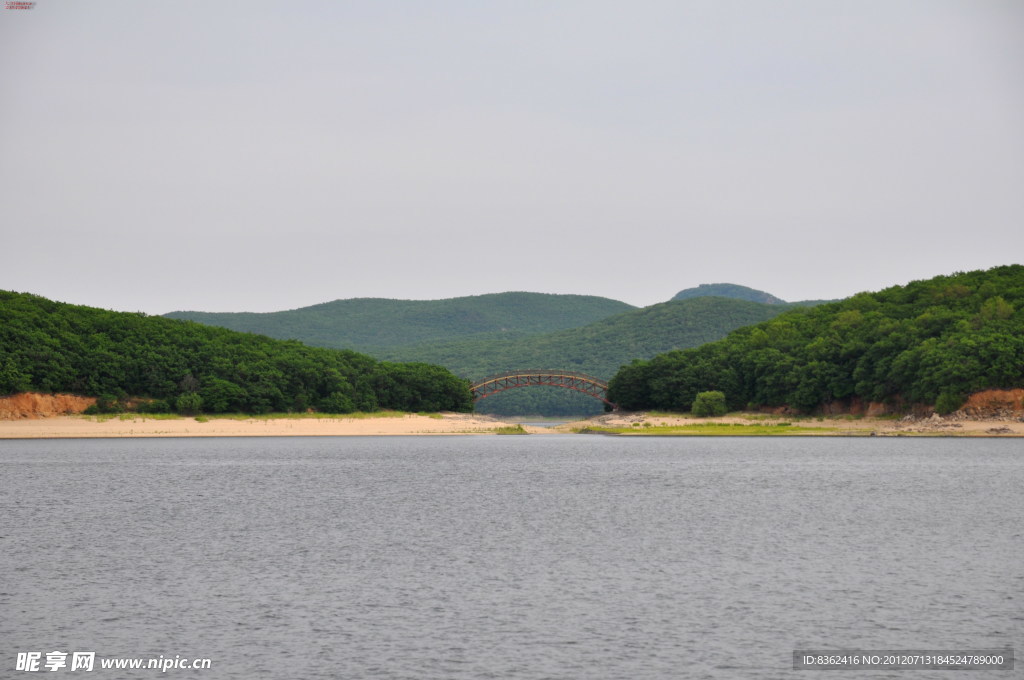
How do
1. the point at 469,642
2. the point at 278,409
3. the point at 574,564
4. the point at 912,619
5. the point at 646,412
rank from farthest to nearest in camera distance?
1. the point at 646,412
2. the point at 278,409
3. the point at 574,564
4. the point at 912,619
5. the point at 469,642

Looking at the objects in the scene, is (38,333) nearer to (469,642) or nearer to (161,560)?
(161,560)

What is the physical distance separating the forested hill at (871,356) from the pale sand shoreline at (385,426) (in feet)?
12.7

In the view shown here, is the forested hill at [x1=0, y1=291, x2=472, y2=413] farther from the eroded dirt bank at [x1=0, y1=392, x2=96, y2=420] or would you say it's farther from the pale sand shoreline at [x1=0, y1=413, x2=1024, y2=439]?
the pale sand shoreline at [x1=0, y1=413, x2=1024, y2=439]

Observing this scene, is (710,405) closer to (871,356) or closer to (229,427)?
(871,356)

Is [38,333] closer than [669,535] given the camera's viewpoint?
No

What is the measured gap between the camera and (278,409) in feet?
429

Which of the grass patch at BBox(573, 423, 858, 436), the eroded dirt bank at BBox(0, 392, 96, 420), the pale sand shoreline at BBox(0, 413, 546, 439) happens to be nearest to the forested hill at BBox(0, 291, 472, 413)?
the eroded dirt bank at BBox(0, 392, 96, 420)

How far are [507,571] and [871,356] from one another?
10489 centimetres

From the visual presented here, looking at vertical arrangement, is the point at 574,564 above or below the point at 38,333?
below

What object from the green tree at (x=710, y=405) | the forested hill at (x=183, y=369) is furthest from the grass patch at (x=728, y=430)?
the forested hill at (x=183, y=369)

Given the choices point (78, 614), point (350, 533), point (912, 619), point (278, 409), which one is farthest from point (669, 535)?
point (278, 409)

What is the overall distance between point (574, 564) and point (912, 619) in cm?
1058

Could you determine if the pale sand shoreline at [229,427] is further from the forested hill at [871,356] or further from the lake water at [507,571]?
the lake water at [507,571]

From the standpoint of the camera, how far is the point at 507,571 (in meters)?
29.3
